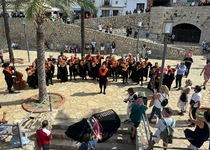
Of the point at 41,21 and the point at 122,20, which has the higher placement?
the point at 122,20

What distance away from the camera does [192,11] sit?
25.2 meters

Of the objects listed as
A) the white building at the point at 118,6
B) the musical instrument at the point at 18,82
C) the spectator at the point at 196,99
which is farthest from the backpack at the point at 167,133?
the white building at the point at 118,6

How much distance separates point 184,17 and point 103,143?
950 inches

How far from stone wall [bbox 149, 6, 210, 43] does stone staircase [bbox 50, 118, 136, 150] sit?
22521mm

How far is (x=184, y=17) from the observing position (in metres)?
25.7

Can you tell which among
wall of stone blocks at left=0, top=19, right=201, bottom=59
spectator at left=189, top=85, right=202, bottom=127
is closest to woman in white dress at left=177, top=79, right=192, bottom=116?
spectator at left=189, top=85, right=202, bottom=127

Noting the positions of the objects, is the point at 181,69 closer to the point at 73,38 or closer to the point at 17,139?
the point at 17,139

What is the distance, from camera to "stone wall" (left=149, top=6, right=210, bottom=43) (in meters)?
24.8

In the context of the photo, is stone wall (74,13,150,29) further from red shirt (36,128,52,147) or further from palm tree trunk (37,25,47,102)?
red shirt (36,128,52,147)

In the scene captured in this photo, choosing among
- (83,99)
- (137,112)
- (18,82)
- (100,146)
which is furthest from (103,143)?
(18,82)

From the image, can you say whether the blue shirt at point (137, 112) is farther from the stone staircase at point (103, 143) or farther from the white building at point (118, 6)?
the white building at point (118, 6)

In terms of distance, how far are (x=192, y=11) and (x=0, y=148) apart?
26826 millimetres

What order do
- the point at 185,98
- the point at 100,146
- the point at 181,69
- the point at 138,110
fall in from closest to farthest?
the point at 138,110, the point at 100,146, the point at 185,98, the point at 181,69

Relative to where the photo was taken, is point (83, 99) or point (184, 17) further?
point (184, 17)
